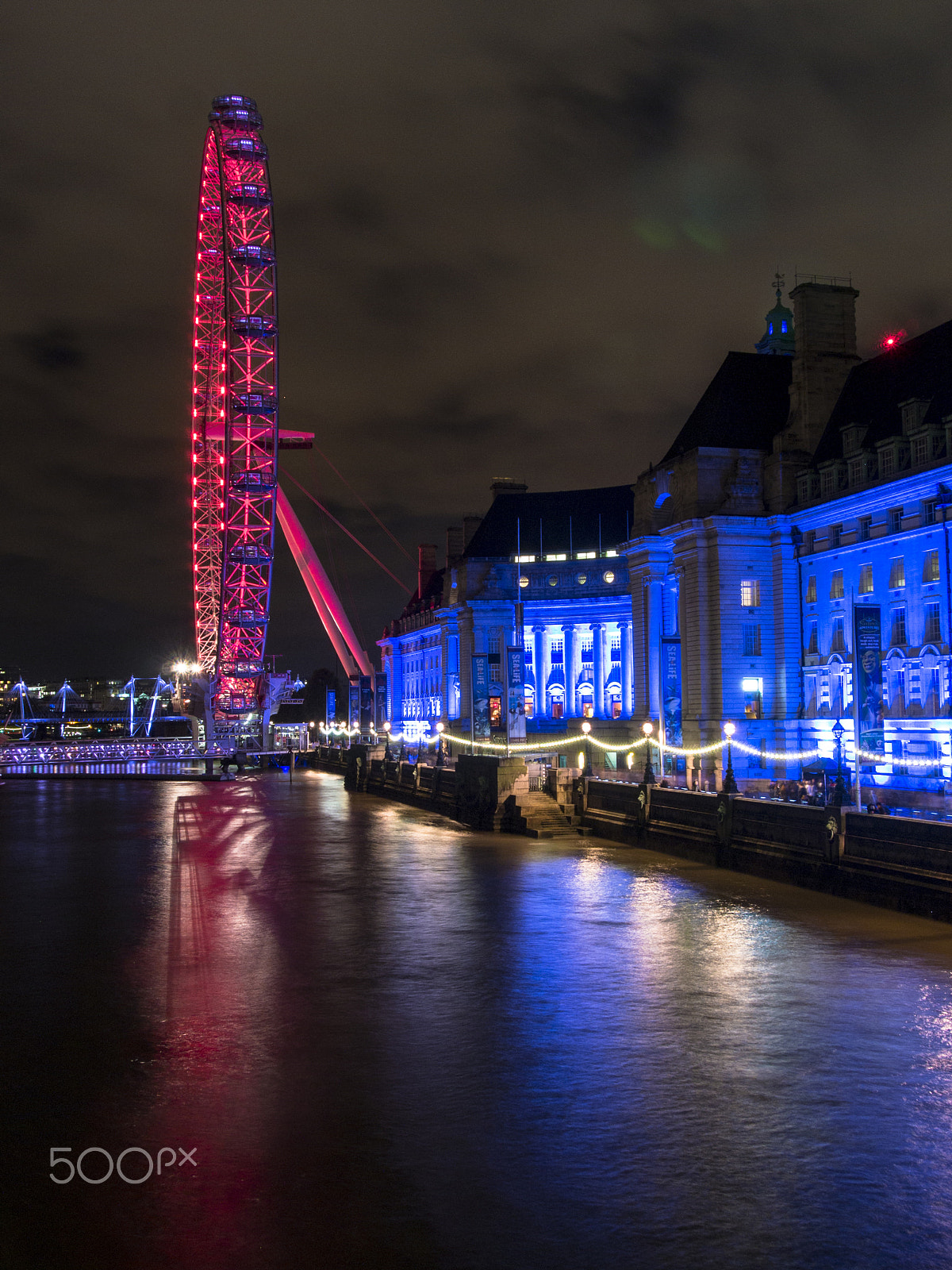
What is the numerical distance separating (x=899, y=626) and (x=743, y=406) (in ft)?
74.3

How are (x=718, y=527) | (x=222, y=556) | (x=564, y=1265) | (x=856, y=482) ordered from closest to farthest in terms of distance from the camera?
(x=564, y=1265) < (x=856, y=482) < (x=718, y=527) < (x=222, y=556)

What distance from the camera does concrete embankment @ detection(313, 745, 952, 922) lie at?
2548cm

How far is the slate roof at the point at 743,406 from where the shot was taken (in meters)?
72.2

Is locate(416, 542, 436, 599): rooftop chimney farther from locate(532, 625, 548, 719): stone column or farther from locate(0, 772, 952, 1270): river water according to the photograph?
locate(0, 772, 952, 1270): river water

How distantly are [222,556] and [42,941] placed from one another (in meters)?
68.1

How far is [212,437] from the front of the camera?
93375mm

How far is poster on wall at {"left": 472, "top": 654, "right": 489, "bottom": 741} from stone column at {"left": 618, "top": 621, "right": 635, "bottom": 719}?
18.2 metres

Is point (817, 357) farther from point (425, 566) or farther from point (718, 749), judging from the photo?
point (425, 566)

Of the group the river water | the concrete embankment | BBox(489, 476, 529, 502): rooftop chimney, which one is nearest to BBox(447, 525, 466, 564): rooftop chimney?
BBox(489, 476, 529, 502): rooftop chimney

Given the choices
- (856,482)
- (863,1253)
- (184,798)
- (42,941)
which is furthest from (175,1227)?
(184,798)

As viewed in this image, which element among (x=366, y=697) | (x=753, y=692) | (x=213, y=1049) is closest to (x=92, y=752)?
(x=366, y=697)

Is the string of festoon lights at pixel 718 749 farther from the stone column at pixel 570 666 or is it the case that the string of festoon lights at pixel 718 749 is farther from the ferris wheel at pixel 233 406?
the ferris wheel at pixel 233 406

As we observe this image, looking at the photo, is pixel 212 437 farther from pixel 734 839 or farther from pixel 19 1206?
pixel 19 1206

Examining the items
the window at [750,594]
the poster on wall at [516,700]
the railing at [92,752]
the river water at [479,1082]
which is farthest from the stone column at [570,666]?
the river water at [479,1082]
